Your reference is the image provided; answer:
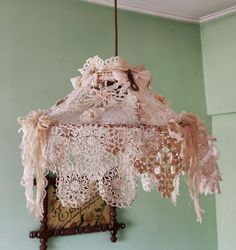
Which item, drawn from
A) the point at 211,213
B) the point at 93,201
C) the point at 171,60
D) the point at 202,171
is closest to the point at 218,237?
the point at 211,213

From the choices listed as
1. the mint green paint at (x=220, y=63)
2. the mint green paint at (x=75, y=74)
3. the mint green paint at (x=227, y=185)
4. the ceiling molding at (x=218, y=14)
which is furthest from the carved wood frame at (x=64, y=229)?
the ceiling molding at (x=218, y=14)

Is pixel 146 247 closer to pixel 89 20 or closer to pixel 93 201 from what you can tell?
pixel 93 201

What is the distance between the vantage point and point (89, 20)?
244 cm

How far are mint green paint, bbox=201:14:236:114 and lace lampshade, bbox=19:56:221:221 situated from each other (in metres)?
1.54

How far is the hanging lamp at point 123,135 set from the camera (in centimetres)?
119

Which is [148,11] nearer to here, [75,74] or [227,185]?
[75,74]

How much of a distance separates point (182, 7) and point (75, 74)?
3.03ft

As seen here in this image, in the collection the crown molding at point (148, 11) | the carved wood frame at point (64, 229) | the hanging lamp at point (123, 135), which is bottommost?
the carved wood frame at point (64, 229)

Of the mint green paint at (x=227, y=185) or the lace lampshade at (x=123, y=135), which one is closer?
the lace lampshade at (x=123, y=135)

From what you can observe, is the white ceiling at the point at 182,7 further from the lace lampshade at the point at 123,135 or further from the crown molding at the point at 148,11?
the lace lampshade at the point at 123,135

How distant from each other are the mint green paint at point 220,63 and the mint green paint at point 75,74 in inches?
2.4

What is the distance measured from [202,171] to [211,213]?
1.67 m

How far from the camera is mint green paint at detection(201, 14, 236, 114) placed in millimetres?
2703

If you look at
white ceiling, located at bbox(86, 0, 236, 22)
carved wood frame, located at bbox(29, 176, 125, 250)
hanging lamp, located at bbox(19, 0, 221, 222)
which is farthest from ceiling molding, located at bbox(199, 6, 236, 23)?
hanging lamp, located at bbox(19, 0, 221, 222)
